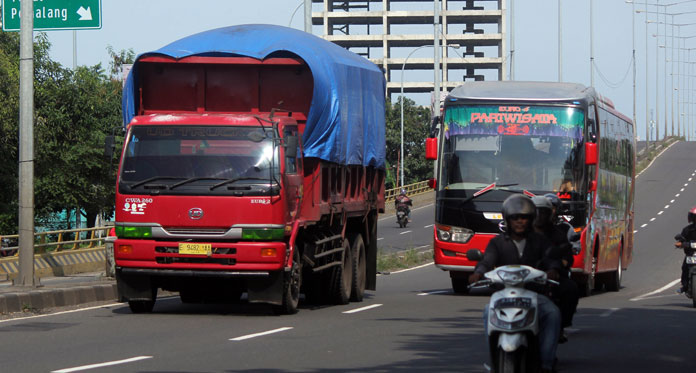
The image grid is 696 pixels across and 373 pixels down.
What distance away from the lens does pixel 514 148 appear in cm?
2036

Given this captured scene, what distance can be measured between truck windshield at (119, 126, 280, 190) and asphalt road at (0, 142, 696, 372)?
172 centimetres

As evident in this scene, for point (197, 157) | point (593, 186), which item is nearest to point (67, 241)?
point (593, 186)

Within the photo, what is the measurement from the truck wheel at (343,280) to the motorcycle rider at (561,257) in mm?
7129

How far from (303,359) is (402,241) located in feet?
123

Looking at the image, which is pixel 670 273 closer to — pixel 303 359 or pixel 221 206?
pixel 221 206

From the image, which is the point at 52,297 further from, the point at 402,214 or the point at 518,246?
the point at 402,214

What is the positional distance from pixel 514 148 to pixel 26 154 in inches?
307

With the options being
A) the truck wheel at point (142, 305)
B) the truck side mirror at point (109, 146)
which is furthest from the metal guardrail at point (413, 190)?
the truck side mirror at point (109, 146)

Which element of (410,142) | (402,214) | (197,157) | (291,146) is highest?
(410,142)

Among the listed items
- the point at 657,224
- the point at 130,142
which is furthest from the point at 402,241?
the point at 130,142

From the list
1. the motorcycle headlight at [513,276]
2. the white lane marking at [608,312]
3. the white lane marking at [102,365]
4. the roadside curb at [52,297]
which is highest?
the motorcycle headlight at [513,276]

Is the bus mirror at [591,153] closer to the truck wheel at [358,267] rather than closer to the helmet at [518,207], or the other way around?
the truck wheel at [358,267]

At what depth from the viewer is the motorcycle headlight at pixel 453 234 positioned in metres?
20.4

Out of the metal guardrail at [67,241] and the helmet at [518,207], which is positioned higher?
the helmet at [518,207]
